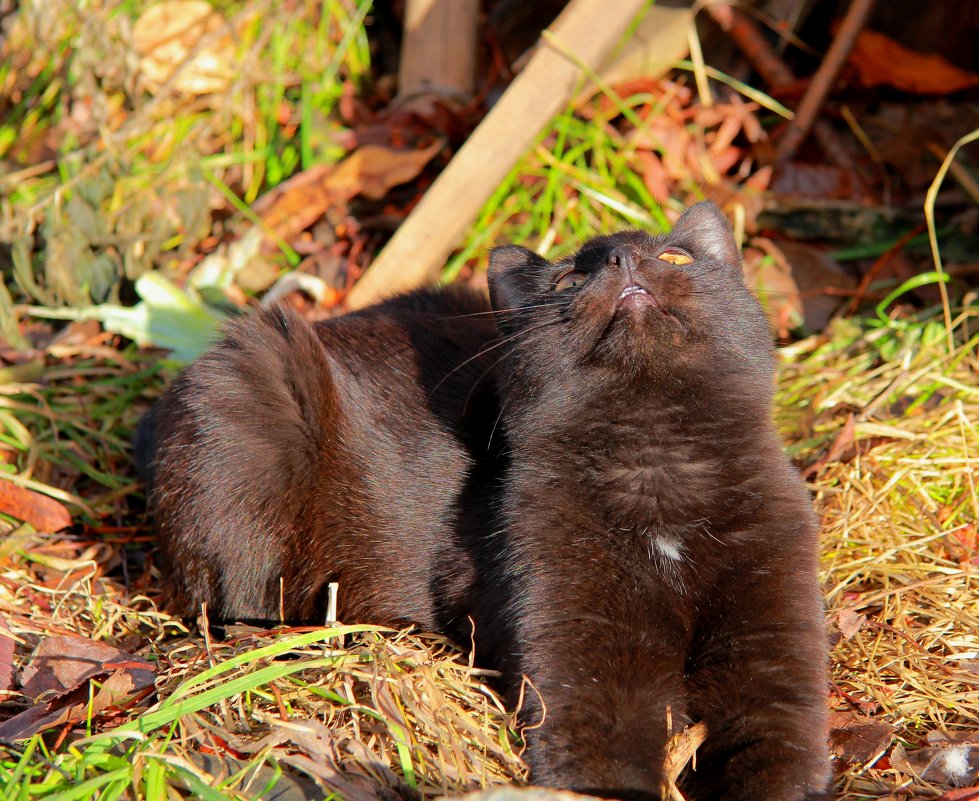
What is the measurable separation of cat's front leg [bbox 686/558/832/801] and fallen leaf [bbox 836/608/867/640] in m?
0.52

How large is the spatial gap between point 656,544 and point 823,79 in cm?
334

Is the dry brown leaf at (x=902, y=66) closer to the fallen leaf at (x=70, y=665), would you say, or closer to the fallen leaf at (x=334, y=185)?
the fallen leaf at (x=334, y=185)

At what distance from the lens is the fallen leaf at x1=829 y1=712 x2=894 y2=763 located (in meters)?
2.42

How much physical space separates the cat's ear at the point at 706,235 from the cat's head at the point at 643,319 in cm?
4

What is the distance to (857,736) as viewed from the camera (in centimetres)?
247

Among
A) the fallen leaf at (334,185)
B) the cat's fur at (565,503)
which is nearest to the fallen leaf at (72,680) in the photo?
the cat's fur at (565,503)

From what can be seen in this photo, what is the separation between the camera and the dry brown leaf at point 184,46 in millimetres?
5250

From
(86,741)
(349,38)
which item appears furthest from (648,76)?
(86,741)

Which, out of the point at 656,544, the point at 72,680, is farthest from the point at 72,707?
the point at 656,544

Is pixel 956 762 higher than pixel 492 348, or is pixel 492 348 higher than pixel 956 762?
pixel 492 348

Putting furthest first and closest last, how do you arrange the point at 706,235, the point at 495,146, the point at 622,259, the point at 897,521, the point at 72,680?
the point at 495,146 → the point at 897,521 → the point at 706,235 → the point at 72,680 → the point at 622,259

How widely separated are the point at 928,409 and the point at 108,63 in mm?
4083

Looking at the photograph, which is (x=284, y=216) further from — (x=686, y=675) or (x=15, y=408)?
(x=686, y=675)

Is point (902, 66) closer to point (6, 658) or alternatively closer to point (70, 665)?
point (70, 665)
